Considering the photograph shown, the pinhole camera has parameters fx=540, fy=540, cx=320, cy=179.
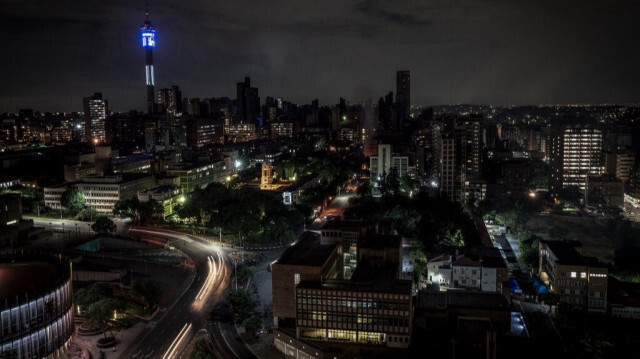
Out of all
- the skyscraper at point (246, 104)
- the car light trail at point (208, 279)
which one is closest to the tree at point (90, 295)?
the car light trail at point (208, 279)

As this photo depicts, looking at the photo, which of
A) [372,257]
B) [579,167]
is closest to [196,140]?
[579,167]

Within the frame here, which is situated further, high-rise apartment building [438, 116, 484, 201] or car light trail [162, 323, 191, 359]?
high-rise apartment building [438, 116, 484, 201]

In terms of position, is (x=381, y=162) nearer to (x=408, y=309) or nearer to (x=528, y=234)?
(x=528, y=234)

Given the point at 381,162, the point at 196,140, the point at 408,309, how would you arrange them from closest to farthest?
the point at 408,309
the point at 381,162
the point at 196,140

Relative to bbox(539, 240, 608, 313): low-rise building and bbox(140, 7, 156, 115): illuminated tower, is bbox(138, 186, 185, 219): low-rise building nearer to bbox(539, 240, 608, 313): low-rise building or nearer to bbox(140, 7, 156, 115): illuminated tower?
bbox(539, 240, 608, 313): low-rise building

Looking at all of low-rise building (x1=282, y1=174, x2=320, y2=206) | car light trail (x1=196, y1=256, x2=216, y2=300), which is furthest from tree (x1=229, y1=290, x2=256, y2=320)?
low-rise building (x1=282, y1=174, x2=320, y2=206)

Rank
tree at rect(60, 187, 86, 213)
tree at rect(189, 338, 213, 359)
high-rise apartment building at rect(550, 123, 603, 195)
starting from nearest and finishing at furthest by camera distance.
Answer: tree at rect(189, 338, 213, 359)
tree at rect(60, 187, 86, 213)
high-rise apartment building at rect(550, 123, 603, 195)
